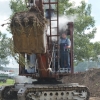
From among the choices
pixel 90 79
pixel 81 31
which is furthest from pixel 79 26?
pixel 90 79

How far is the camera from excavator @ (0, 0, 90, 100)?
13.9m

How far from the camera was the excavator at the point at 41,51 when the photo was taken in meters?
13.9

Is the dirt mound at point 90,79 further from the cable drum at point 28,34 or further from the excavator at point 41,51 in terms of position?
the cable drum at point 28,34

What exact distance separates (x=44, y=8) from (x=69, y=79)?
19673 mm

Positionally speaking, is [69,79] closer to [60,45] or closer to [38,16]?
[60,45]

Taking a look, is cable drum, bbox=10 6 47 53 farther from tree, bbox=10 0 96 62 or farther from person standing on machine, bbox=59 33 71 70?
tree, bbox=10 0 96 62

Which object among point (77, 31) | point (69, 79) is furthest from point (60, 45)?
point (77, 31)

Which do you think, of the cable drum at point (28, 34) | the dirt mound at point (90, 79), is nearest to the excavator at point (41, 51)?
the cable drum at point (28, 34)

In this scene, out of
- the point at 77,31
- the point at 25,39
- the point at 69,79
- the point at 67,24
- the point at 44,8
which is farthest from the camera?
the point at 77,31

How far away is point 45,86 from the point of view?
15.6m

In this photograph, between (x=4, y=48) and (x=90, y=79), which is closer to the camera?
(x=90, y=79)

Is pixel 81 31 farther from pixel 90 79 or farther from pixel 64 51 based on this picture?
pixel 64 51

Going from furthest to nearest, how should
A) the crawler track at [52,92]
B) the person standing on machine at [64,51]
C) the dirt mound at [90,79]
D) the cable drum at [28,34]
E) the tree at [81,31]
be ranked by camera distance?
the tree at [81,31] < the dirt mound at [90,79] < the person standing on machine at [64,51] < the crawler track at [52,92] < the cable drum at [28,34]

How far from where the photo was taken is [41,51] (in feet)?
46.3
